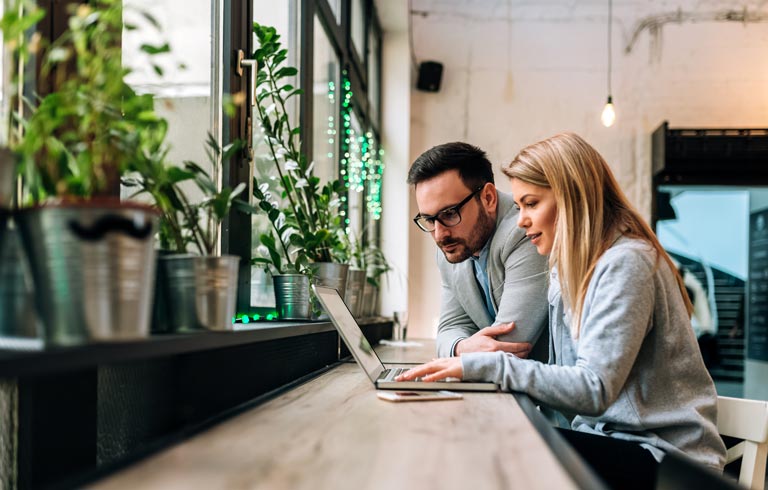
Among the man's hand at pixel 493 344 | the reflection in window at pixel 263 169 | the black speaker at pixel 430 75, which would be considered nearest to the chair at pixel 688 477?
the man's hand at pixel 493 344

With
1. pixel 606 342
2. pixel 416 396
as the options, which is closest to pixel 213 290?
pixel 416 396

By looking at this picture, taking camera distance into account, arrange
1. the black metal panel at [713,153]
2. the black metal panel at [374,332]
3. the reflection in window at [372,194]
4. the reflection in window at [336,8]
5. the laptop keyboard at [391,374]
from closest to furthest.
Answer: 1. the laptop keyboard at [391,374]
2. the black metal panel at [374,332]
3. the reflection in window at [336,8]
4. the reflection in window at [372,194]
5. the black metal panel at [713,153]

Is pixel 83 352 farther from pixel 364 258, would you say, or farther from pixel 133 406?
pixel 364 258

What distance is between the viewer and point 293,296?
1.97 meters

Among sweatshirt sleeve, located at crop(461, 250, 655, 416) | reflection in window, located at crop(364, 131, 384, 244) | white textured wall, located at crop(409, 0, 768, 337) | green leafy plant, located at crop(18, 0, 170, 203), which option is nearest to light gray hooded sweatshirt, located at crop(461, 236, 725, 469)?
sweatshirt sleeve, located at crop(461, 250, 655, 416)

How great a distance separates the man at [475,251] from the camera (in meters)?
2.09

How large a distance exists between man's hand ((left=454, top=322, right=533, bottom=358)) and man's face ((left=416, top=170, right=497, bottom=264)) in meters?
0.41

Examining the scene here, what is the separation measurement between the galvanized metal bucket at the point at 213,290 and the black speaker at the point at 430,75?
485 centimetres

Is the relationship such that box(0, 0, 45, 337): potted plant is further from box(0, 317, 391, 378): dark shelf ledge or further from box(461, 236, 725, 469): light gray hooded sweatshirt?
box(461, 236, 725, 469): light gray hooded sweatshirt

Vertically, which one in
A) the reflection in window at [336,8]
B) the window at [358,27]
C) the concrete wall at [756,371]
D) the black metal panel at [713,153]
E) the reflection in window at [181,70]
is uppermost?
the window at [358,27]

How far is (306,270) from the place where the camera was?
211cm

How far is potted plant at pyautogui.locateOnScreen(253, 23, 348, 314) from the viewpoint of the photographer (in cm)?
198

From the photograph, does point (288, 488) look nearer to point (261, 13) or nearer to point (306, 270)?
point (306, 270)

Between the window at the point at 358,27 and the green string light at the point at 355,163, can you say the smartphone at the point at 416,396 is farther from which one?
the window at the point at 358,27
